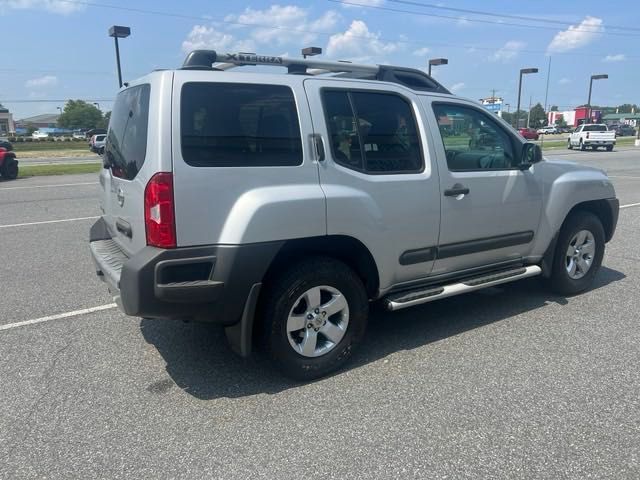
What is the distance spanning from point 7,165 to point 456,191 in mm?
17290

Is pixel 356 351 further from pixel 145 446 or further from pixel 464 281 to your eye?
pixel 145 446

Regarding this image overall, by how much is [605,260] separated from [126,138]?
227 inches

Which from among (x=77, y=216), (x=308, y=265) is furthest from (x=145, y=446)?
(x=77, y=216)

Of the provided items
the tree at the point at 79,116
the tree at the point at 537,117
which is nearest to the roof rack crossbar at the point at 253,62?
the tree at the point at 537,117

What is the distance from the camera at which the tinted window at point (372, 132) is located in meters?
3.59

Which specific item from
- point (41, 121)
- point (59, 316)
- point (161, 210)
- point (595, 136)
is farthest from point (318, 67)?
point (41, 121)

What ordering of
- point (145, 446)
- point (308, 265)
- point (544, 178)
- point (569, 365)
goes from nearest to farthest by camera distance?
point (145, 446) → point (308, 265) → point (569, 365) → point (544, 178)

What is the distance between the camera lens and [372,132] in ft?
12.4

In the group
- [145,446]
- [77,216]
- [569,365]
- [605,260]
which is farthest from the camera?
[77,216]

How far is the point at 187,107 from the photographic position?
3.07 m

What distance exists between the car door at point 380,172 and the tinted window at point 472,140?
0.27 metres

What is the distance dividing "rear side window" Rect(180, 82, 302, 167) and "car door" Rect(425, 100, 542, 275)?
4.28ft

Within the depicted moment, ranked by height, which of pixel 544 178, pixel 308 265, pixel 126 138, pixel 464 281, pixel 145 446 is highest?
pixel 126 138

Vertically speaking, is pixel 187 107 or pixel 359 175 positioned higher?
pixel 187 107
